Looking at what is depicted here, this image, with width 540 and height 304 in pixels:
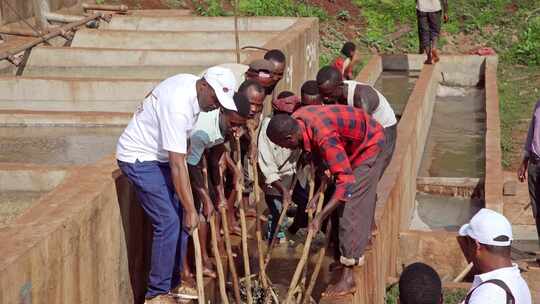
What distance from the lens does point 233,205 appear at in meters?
7.27

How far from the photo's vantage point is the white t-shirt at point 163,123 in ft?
16.7

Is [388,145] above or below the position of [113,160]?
below

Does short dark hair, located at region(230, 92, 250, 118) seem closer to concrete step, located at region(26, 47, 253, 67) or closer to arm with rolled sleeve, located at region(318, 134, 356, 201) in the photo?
arm with rolled sleeve, located at region(318, 134, 356, 201)

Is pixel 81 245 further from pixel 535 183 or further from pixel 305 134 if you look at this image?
pixel 535 183

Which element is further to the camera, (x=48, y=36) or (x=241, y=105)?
(x=48, y=36)

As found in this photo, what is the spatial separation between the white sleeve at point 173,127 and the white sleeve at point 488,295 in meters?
2.10

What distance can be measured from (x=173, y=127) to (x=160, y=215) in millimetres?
794

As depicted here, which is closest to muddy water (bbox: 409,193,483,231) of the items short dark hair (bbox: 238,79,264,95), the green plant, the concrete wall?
short dark hair (bbox: 238,79,264,95)

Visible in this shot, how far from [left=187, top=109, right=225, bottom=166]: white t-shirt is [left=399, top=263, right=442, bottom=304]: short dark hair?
262cm

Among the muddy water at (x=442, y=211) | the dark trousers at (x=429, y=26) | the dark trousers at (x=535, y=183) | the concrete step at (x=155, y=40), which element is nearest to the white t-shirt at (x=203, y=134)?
the dark trousers at (x=535, y=183)

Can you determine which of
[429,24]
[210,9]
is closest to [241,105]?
[429,24]

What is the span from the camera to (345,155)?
18.1ft

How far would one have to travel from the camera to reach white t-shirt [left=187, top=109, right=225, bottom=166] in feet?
19.7

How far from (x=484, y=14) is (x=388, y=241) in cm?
1384
